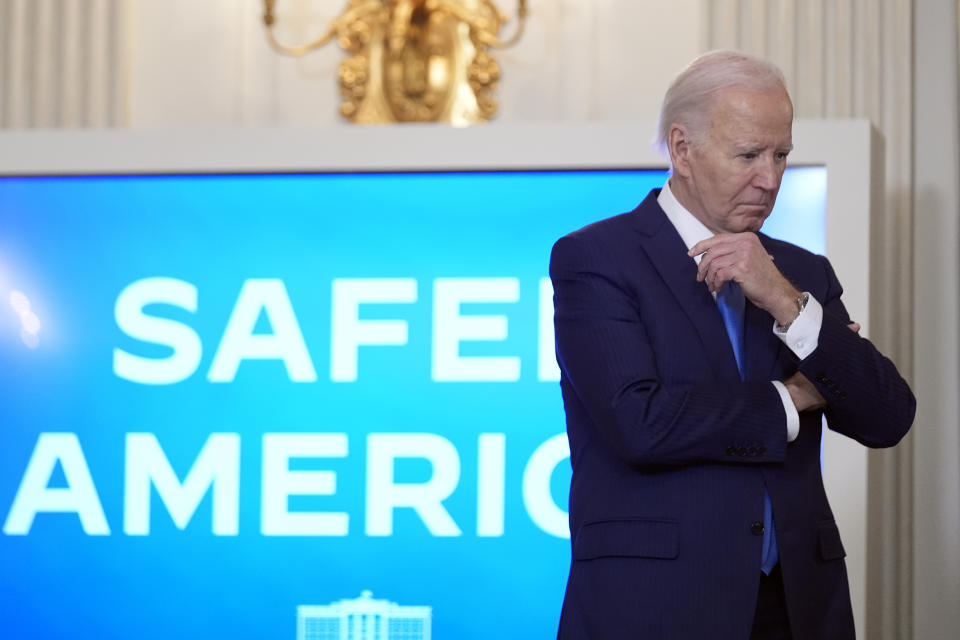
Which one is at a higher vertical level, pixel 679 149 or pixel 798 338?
pixel 679 149

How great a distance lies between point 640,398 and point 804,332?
Answer: 0.23m

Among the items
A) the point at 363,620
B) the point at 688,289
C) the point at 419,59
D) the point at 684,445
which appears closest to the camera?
the point at 684,445

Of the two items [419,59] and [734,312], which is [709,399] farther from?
[419,59]

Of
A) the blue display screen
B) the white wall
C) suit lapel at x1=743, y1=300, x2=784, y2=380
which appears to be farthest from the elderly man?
the white wall

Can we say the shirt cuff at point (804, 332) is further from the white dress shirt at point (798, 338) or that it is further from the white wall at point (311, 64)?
the white wall at point (311, 64)

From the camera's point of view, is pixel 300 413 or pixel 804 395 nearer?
pixel 804 395

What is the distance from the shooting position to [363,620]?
8.84 ft

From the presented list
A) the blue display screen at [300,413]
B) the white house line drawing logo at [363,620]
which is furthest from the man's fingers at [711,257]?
the white house line drawing logo at [363,620]

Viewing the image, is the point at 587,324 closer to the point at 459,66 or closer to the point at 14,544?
the point at 14,544

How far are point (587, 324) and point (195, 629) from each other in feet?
4.94

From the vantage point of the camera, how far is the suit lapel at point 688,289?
1642 mm

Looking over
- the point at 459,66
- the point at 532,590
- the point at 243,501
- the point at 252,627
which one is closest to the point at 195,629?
the point at 252,627

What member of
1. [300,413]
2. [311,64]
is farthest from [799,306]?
[311,64]

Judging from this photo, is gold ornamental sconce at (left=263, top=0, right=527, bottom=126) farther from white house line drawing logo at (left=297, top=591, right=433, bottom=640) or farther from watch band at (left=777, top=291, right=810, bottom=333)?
watch band at (left=777, top=291, right=810, bottom=333)
